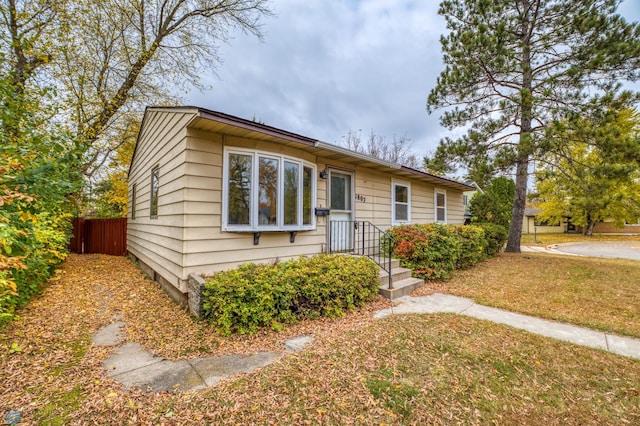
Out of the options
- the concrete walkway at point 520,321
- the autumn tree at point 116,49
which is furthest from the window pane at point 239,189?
the autumn tree at point 116,49

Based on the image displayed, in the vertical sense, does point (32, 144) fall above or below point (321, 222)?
above

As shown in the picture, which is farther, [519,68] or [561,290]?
[519,68]

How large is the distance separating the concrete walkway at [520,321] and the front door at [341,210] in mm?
2043

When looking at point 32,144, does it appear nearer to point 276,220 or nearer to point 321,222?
point 276,220

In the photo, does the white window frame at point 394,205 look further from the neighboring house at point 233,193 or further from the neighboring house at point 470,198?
the neighboring house at point 470,198

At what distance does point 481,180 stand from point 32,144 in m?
11.1

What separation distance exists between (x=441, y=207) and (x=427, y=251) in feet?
16.1

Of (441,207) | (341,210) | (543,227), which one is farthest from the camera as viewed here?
(543,227)

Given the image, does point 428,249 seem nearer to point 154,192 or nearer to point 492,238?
point 492,238

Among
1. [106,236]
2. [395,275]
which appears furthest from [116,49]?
[395,275]

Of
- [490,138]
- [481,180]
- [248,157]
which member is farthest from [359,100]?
[248,157]

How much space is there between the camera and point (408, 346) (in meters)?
3.19

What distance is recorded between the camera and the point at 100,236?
1055 cm

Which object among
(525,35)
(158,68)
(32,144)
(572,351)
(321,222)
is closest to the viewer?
(572,351)
